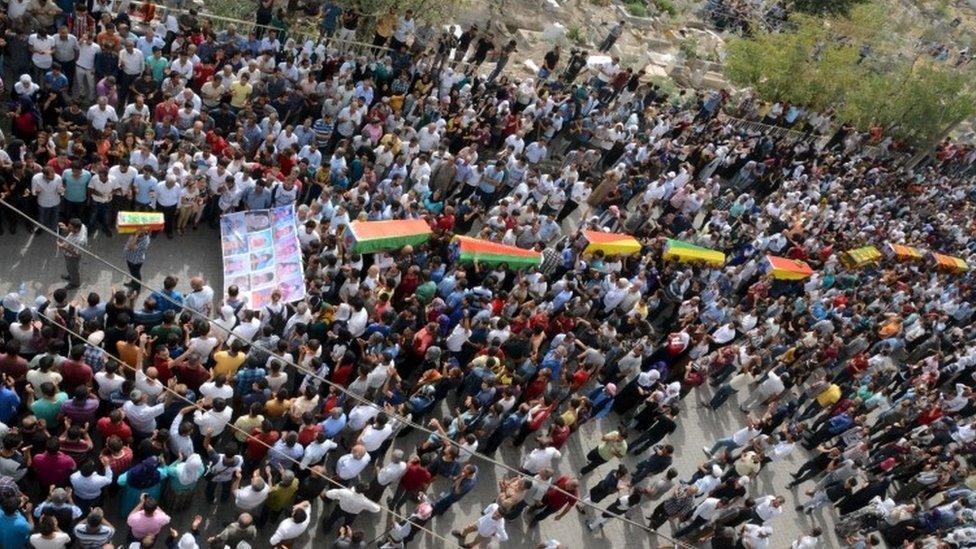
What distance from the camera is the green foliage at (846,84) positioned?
26.9 meters

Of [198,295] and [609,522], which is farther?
[609,522]

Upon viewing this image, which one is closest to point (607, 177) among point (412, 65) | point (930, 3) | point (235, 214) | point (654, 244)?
point (654, 244)

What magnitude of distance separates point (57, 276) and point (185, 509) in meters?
4.36

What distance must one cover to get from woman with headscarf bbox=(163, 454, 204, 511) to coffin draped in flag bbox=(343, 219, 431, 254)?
4.64 meters

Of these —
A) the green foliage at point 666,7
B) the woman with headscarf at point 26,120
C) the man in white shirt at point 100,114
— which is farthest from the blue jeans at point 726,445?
the green foliage at point 666,7

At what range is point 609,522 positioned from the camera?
1188 cm

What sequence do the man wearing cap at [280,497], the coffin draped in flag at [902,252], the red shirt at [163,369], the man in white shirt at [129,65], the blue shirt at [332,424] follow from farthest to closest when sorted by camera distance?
the coffin draped in flag at [902,252]
the man in white shirt at [129,65]
the blue shirt at [332,424]
the red shirt at [163,369]
the man wearing cap at [280,497]

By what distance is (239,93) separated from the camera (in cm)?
1416

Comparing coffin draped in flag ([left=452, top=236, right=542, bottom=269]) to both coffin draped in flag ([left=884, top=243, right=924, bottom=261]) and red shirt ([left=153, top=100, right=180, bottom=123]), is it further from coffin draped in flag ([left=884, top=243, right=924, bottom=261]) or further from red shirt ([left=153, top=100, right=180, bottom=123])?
coffin draped in flag ([left=884, top=243, right=924, bottom=261])

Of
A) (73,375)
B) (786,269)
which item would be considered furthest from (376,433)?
(786,269)

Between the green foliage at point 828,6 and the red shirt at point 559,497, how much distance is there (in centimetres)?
3423

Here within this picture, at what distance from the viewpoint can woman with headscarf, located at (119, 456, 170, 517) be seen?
26.3 ft

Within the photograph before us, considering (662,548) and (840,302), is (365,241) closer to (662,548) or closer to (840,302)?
(662,548)

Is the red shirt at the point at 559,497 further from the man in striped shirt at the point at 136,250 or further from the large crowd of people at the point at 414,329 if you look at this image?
the man in striped shirt at the point at 136,250
